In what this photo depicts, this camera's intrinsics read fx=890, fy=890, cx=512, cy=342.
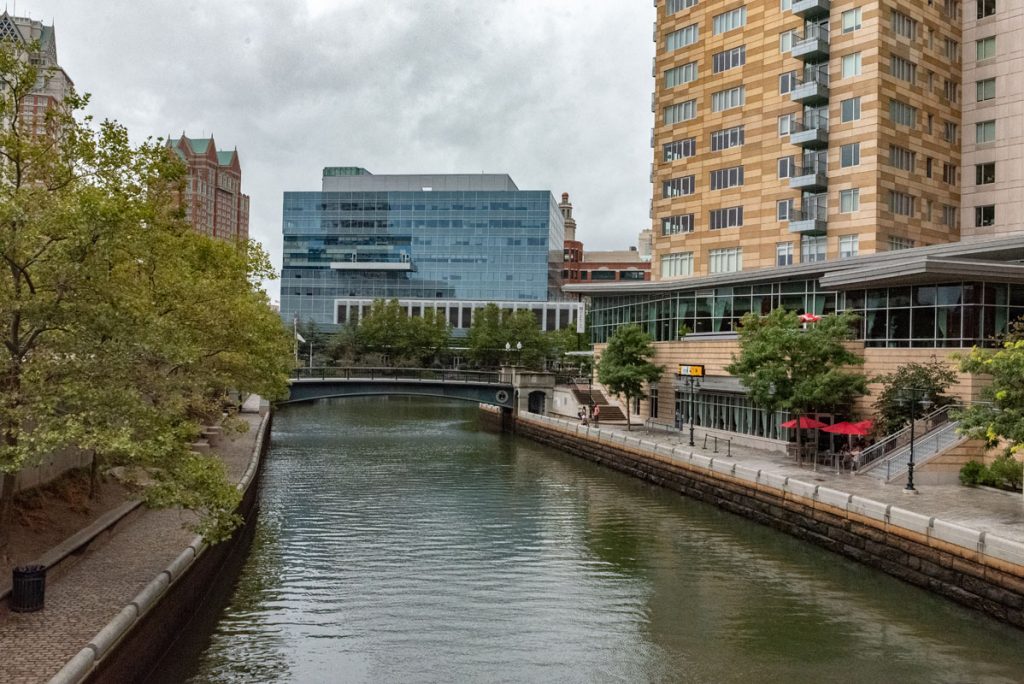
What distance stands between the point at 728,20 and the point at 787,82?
727 cm

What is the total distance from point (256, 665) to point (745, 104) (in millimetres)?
52587

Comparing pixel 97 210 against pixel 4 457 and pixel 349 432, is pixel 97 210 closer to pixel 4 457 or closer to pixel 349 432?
pixel 4 457

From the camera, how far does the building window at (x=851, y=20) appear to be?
55.4 metres

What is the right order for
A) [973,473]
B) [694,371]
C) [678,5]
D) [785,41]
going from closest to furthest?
1. [973,473]
2. [694,371]
3. [785,41]
4. [678,5]

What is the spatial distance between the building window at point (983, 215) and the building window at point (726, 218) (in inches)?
611

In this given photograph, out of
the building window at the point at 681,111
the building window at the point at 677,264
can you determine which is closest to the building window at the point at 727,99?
the building window at the point at 681,111

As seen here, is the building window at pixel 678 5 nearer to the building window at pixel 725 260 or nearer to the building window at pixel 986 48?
the building window at pixel 725 260

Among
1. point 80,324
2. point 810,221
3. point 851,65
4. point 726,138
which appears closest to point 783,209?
point 810,221

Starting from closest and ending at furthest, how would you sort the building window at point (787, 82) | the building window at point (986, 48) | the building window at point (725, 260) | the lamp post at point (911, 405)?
the lamp post at point (911, 405) < the building window at point (787, 82) < the building window at point (986, 48) < the building window at point (725, 260)

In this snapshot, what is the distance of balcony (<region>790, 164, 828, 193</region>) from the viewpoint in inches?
2203

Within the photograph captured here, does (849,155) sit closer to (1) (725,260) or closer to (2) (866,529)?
(1) (725,260)

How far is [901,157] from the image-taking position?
185ft

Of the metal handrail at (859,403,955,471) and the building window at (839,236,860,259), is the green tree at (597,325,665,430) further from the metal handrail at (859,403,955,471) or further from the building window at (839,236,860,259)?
the metal handrail at (859,403,955,471)

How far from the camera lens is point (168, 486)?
63.0 ft
